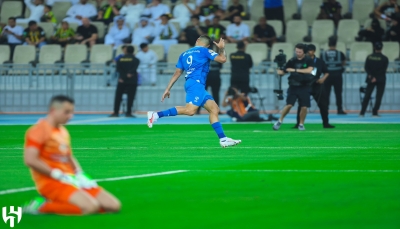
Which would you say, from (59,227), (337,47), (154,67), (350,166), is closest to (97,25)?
(154,67)

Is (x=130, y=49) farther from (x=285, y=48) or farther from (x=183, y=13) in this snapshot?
(x=285, y=48)

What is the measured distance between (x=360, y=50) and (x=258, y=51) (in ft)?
11.7

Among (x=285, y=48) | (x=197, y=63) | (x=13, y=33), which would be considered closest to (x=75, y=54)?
(x=13, y=33)

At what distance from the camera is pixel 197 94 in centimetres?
1667

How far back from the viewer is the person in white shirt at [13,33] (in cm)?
3269

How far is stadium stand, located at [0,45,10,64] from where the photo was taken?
32.0 metres

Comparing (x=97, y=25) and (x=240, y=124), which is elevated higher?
(x=97, y=25)

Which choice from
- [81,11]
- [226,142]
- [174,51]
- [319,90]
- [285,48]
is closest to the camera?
[226,142]

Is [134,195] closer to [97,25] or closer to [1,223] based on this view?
[1,223]

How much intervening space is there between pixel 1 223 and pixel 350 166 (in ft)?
20.9

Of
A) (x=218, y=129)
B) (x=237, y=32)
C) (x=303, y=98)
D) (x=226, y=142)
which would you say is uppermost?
(x=237, y=32)

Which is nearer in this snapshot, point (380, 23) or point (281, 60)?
point (281, 60)

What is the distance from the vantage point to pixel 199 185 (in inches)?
406

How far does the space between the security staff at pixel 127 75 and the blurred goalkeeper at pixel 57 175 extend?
2005 centimetres
